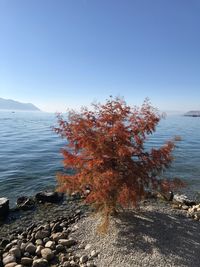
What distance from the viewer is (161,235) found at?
9.09 meters

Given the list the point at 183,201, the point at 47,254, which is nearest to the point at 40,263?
the point at 47,254

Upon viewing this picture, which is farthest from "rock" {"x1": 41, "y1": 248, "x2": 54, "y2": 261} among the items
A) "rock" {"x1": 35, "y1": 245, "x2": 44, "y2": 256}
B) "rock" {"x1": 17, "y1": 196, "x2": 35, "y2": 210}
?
"rock" {"x1": 17, "y1": 196, "x2": 35, "y2": 210}

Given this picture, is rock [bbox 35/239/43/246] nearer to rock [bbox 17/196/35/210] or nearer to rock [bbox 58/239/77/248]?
rock [bbox 58/239/77/248]

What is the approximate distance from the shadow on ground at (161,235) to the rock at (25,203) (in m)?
5.67

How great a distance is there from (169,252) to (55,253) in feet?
13.1

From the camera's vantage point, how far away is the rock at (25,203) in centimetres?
1341

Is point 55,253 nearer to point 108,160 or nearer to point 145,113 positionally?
point 108,160

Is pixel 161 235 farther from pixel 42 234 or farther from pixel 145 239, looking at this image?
pixel 42 234

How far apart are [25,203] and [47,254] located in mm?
5737

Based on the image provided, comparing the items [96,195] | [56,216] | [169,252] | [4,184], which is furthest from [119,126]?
[4,184]

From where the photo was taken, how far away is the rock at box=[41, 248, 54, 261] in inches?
332

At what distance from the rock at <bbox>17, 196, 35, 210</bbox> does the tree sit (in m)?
4.57

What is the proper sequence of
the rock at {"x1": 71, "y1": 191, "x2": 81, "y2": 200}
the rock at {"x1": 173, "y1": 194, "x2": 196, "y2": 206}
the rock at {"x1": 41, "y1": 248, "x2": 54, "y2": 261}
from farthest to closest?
the rock at {"x1": 71, "y1": 191, "x2": 81, "y2": 200}, the rock at {"x1": 173, "y1": 194, "x2": 196, "y2": 206}, the rock at {"x1": 41, "y1": 248, "x2": 54, "y2": 261}

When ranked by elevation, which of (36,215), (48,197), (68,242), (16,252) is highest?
(68,242)
